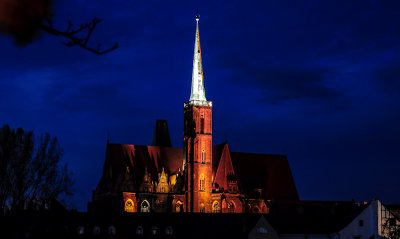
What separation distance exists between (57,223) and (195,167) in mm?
38664

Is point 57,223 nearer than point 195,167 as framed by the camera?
Yes

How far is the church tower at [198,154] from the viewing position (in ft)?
334

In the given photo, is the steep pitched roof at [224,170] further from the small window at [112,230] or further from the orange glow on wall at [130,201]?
the small window at [112,230]

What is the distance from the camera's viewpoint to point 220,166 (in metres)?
105

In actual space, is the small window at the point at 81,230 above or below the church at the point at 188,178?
below

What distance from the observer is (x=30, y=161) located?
5294 cm

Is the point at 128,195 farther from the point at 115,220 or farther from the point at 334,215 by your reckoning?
the point at 334,215

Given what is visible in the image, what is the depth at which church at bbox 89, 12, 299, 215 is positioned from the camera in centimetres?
10075

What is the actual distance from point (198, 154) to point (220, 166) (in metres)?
4.74

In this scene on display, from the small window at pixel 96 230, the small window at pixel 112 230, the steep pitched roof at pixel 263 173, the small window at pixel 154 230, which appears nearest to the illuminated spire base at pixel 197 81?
the steep pitched roof at pixel 263 173

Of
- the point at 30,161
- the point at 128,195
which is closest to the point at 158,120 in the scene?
the point at 128,195

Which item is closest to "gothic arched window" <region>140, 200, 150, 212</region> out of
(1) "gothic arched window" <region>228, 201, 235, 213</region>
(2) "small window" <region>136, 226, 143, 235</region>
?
(1) "gothic arched window" <region>228, 201, 235, 213</region>

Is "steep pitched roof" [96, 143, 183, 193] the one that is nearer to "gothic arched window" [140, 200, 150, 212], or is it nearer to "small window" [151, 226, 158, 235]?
"gothic arched window" [140, 200, 150, 212]

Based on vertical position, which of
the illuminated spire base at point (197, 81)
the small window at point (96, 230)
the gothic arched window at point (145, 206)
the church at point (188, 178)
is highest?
the illuminated spire base at point (197, 81)
